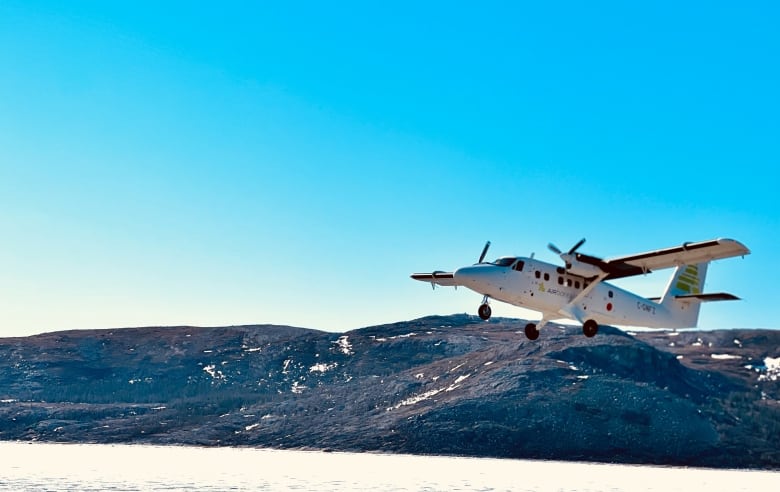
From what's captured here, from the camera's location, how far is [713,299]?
67.1 m

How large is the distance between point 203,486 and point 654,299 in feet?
455

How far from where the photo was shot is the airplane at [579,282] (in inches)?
2419

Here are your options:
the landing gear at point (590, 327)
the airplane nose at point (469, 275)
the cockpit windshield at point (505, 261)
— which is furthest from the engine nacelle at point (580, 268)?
the airplane nose at point (469, 275)

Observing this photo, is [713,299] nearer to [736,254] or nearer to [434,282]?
[736,254]

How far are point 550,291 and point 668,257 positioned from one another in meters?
8.55

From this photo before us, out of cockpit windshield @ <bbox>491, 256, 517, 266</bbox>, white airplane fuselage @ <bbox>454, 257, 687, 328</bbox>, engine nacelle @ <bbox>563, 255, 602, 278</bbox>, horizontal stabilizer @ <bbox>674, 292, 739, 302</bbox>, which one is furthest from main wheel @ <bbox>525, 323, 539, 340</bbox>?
horizontal stabilizer @ <bbox>674, 292, 739, 302</bbox>

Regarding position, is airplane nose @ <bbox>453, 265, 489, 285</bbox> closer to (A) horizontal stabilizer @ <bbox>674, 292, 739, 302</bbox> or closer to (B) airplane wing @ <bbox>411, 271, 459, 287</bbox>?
(B) airplane wing @ <bbox>411, 271, 459, 287</bbox>

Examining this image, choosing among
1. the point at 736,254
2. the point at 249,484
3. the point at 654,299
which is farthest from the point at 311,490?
the point at 736,254

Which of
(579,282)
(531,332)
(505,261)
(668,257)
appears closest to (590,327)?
(579,282)

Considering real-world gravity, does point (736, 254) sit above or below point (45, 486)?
above

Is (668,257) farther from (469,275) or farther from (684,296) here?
(469,275)

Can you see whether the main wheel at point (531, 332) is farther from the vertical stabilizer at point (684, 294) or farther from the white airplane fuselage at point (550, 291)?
the vertical stabilizer at point (684, 294)

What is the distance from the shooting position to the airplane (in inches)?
2419

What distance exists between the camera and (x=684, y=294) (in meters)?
74.1
